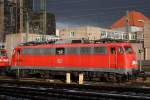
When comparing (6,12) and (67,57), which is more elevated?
(6,12)

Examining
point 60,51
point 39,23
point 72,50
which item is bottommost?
point 60,51

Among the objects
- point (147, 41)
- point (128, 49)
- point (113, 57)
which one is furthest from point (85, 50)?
point (147, 41)

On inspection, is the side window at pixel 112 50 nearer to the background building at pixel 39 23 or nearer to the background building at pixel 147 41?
the background building at pixel 39 23

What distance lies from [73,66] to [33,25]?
164 ft

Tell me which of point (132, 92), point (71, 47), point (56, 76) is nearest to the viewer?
point (132, 92)

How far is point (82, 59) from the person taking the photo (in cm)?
3350

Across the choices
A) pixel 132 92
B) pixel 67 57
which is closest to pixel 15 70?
pixel 67 57

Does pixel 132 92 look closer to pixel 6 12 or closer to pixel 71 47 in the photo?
pixel 71 47

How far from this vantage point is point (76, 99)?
53.0 ft

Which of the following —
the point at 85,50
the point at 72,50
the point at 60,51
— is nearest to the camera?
the point at 85,50

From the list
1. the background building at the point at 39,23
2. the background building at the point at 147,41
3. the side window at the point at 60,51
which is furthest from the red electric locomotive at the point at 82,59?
the background building at the point at 147,41

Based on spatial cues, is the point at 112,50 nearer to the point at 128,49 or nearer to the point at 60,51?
the point at 128,49

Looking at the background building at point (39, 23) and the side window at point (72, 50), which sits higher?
the background building at point (39, 23)

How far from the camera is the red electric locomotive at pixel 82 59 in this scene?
31.2 m
